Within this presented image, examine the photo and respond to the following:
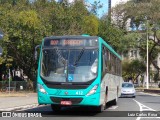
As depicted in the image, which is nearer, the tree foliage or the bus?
the bus

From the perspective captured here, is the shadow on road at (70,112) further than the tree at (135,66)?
No

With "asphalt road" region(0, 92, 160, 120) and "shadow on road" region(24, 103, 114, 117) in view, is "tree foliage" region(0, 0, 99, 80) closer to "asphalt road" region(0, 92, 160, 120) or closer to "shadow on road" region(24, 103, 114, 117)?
"asphalt road" region(0, 92, 160, 120)

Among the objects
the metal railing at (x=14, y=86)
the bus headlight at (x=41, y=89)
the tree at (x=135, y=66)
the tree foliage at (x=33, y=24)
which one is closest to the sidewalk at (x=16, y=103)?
the bus headlight at (x=41, y=89)

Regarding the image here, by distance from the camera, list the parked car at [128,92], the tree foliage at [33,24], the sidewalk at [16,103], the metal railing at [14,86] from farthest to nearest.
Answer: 1. the metal railing at [14,86]
2. the tree foliage at [33,24]
3. the parked car at [128,92]
4. the sidewalk at [16,103]

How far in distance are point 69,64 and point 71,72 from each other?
369 mm

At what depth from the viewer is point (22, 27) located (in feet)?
143

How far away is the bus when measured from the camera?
52.0 ft

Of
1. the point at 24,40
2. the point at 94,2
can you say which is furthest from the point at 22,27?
the point at 94,2

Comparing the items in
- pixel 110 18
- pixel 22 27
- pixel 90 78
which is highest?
pixel 110 18

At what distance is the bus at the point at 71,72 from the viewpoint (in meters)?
15.9

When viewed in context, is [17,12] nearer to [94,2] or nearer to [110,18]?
[94,2]

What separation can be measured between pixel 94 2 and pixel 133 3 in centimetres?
1386

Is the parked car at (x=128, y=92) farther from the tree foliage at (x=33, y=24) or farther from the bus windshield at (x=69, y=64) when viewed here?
the bus windshield at (x=69, y=64)

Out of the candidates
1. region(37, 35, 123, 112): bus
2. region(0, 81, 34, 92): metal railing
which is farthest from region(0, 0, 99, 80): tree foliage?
region(37, 35, 123, 112): bus
